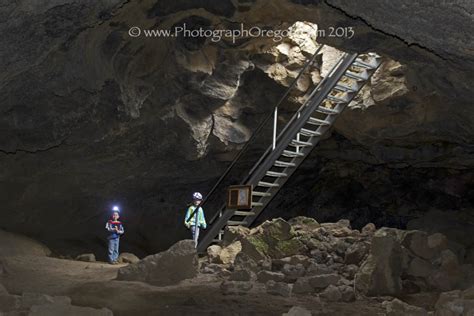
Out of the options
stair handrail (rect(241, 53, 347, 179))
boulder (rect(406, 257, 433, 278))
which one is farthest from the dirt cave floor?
stair handrail (rect(241, 53, 347, 179))

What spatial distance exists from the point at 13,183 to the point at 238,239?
452 centimetres

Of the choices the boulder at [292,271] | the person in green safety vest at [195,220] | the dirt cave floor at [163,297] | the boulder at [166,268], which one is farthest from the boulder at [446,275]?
the person in green safety vest at [195,220]

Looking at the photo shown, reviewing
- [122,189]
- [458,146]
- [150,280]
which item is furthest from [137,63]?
[458,146]

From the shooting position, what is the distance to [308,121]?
9.18 meters

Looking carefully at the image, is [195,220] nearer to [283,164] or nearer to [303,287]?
[283,164]

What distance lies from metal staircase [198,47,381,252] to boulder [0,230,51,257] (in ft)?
9.78

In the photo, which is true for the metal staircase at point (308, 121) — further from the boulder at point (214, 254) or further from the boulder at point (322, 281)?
the boulder at point (322, 281)

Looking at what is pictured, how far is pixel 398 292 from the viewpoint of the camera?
19.1 ft

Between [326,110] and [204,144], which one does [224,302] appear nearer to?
[204,144]

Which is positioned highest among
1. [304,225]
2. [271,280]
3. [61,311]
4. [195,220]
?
[195,220]

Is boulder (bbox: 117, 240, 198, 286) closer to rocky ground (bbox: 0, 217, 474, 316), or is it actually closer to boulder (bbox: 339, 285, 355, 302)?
rocky ground (bbox: 0, 217, 474, 316)

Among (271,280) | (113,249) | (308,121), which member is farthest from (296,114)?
(113,249)

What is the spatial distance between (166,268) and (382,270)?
2738 mm

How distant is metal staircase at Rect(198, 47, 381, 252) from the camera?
8.77 metres
